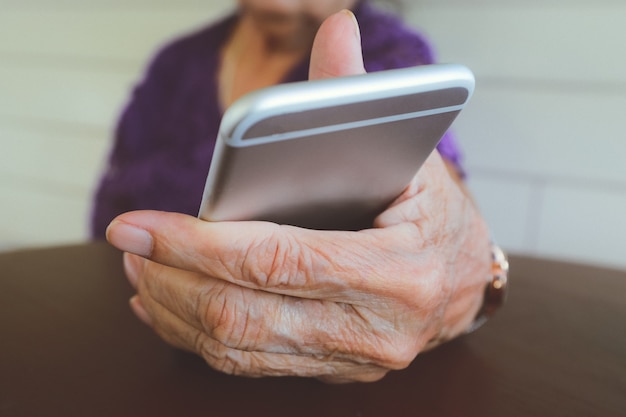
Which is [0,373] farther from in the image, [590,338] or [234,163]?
[590,338]

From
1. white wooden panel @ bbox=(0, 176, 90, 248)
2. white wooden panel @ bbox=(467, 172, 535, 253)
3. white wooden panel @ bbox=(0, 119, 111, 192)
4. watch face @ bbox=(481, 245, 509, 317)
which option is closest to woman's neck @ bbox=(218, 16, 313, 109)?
white wooden panel @ bbox=(467, 172, 535, 253)

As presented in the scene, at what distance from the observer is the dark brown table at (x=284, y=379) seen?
36 cm

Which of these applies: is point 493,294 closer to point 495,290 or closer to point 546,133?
point 495,290

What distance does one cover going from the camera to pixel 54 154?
1509mm

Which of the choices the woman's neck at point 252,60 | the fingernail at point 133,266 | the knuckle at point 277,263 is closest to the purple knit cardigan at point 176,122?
the woman's neck at point 252,60

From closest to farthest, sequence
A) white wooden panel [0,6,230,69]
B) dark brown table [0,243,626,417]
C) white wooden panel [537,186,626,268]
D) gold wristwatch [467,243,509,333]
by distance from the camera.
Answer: dark brown table [0,243,626,417] < gold wristwatch [467,243,509,333] < white wooden panel [537,186,626,268] < white wooden panel [0,6,230,69]

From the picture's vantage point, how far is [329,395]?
0.38 metres

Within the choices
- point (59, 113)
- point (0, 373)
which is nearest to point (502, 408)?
point (0, 373)

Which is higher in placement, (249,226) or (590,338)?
(249,226)

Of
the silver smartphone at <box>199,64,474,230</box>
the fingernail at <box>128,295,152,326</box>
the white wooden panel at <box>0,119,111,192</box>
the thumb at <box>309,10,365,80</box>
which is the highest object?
the thumb at <box>309,10,365,80</box>

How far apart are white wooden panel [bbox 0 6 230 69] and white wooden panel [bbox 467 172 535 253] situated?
24.3 inches

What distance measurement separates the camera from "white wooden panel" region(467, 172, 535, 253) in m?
0.90

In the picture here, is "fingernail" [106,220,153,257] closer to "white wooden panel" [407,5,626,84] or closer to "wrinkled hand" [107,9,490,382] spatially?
"wrinkled hand" [107,9,490,382]

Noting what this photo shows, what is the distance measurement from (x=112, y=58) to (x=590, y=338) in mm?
1178
